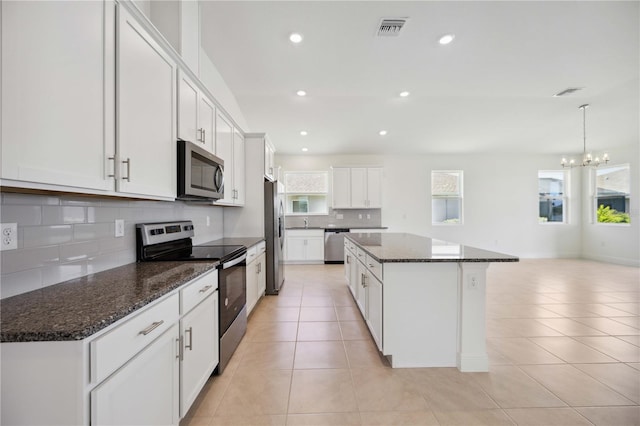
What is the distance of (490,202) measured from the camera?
22.6 feet

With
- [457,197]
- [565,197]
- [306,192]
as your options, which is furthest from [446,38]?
[565,197]

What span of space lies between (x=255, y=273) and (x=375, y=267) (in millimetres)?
1599

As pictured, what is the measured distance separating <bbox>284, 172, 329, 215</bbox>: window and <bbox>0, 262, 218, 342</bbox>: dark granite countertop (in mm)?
5321

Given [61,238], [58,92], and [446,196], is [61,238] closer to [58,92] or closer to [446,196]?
[58,92]

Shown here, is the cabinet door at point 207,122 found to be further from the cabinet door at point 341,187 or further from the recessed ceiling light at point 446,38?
the cabinet door at point 341,187

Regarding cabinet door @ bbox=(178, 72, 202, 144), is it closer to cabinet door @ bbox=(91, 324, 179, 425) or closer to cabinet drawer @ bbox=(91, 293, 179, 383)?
cabinet drawer @ bbox=(91, 293, 179, 383)

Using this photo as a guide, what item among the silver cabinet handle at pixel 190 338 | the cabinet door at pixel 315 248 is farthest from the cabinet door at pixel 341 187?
the silver cabinet handle at pixel 190 338

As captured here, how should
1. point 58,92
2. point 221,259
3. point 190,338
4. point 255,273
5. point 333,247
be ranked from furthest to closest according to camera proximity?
point 333,247
point 255,273
point 221,259
point 190,338
point 58,92

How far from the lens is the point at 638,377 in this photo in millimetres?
1948

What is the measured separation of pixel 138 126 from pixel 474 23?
3.14m

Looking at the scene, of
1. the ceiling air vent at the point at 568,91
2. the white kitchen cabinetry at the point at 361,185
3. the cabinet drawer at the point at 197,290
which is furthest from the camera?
the white kitchen cabinetry at the point at 361,185

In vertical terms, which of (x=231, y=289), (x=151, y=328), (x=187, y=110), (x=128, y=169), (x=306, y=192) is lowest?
(x=231, y=289)

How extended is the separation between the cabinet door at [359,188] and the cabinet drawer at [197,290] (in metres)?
5.00

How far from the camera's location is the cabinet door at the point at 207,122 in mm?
2244
